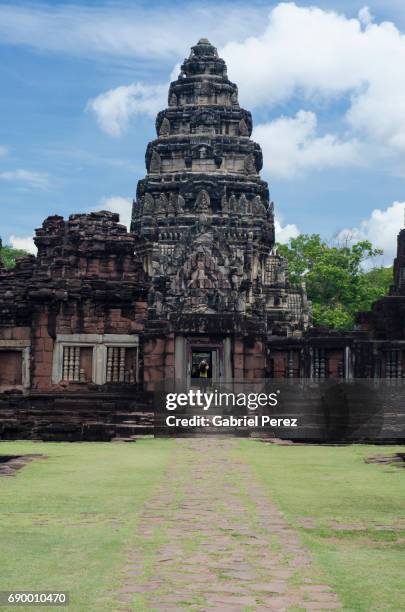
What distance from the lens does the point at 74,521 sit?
1023 centimetres

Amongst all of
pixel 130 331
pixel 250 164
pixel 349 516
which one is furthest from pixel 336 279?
pixel 349 516

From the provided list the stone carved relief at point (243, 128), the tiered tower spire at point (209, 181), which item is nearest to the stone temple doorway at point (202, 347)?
the tiered tower spire at point (209, 181)

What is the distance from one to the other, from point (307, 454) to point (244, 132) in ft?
142

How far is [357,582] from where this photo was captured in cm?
724

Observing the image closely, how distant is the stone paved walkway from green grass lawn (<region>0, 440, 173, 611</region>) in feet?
0.77

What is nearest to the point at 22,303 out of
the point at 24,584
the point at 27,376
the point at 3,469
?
the point at 27,376

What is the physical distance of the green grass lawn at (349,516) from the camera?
283 inches

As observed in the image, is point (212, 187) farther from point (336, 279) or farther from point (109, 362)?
point (109, 362)

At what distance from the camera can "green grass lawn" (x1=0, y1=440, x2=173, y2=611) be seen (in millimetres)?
7190

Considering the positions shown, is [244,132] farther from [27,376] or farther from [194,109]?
[27,376]

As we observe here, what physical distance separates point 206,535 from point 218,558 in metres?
1.20

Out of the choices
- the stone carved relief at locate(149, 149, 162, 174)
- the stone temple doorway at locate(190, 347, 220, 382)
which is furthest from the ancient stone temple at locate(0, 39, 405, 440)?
the stone carved relief at locate(149, 149, 162, 174)

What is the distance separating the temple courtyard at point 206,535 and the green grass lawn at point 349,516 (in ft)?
0.06

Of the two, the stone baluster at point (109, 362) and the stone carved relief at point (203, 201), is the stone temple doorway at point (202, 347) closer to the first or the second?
the stone baluster at point (109, 362)
